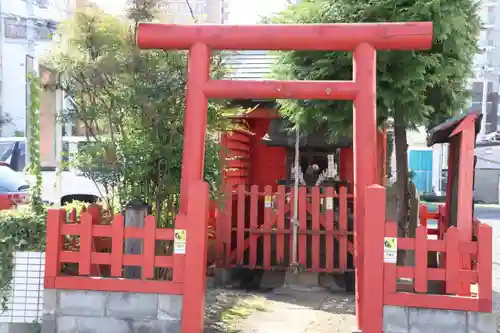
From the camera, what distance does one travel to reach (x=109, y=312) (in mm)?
5000

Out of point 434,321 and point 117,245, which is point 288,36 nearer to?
point 117,245

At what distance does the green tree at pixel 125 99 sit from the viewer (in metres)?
5.49

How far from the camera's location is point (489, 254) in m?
4.56

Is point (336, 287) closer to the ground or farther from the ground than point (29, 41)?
closer to the ground

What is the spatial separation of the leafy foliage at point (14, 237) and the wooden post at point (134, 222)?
833 millimetres

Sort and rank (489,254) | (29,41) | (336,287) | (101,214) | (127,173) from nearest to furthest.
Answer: (489,254), (127,173), (101,214), (336,287), (29,41)

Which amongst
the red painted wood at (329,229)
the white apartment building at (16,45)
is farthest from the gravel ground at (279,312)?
the white apartment building at (16,45)

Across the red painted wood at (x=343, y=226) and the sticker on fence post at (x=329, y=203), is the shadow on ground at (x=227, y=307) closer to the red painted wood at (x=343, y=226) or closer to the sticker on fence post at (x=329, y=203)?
the red painted wood at (x=343, y=226)

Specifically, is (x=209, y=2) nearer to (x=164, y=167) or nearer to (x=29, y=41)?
(x=29, y=41)

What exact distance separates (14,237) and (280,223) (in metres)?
3.94

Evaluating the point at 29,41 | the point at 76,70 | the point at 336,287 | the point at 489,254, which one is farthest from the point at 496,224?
the point at 29,41

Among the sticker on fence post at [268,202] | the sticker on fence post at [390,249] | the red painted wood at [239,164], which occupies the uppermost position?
the red painted wood at [239,164]

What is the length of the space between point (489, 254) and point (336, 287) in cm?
371

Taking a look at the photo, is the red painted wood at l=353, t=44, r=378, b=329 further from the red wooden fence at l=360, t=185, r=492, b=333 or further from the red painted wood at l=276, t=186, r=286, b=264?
the red painted wood at l=276, t=186, r=286, b=264
